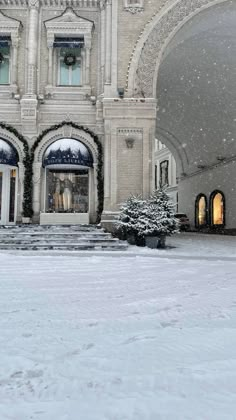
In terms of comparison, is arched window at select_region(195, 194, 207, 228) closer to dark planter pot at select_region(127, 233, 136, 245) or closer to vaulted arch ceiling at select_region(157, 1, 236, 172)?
vaulted arch ceiling at select_region(157, 1, 236, 172)

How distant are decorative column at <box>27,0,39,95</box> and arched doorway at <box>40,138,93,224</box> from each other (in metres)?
2.88

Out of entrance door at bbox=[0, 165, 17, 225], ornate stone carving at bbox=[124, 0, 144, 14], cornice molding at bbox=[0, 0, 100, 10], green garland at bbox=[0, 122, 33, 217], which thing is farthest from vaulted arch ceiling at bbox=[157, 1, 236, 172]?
entrance door at bbox=[0, 165, 17, 225]

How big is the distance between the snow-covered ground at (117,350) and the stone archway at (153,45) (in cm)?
1190

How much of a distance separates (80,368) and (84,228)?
40.0 feet

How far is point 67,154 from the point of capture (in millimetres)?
16531

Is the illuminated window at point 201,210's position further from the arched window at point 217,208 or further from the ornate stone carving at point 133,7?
the ornate stone carving at point 133,7

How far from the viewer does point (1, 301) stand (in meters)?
4.93

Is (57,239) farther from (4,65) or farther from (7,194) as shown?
(4,65)

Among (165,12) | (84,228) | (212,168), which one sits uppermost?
(165,12)

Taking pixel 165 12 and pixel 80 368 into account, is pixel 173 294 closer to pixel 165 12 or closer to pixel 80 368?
pixel 80 368

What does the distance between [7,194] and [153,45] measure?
950 cm

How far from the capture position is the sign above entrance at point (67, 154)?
54.2ft

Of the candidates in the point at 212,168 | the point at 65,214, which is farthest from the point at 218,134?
the point at 65,214

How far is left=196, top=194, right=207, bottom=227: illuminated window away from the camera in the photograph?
30206 mm
